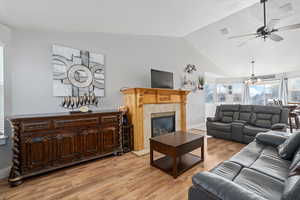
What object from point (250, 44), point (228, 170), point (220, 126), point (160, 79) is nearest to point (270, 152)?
point (228, 170)

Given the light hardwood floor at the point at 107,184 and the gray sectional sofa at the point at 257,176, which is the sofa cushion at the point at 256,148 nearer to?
the gray sectional sofa at the point at 257,176

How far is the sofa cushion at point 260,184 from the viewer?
116 centimetres

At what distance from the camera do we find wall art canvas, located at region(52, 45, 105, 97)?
2719mm

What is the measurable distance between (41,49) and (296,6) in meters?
5.65

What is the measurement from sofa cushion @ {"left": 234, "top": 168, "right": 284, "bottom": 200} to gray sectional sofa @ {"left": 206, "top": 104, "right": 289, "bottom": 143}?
95.9 inches

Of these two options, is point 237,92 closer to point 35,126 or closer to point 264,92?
point 264,92

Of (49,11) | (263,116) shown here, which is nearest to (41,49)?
(49,11)

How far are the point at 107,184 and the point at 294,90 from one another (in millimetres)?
8136

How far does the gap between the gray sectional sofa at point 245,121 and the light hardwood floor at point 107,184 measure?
4.99 ft

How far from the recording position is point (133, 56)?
3.78 metres

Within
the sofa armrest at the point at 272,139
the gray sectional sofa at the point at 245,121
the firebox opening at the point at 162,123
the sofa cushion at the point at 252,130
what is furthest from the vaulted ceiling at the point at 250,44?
the firebox opening at the point at 162,123

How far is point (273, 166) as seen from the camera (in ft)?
5.31

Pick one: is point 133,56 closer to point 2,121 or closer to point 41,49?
point 41,49

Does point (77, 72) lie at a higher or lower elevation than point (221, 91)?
higher
